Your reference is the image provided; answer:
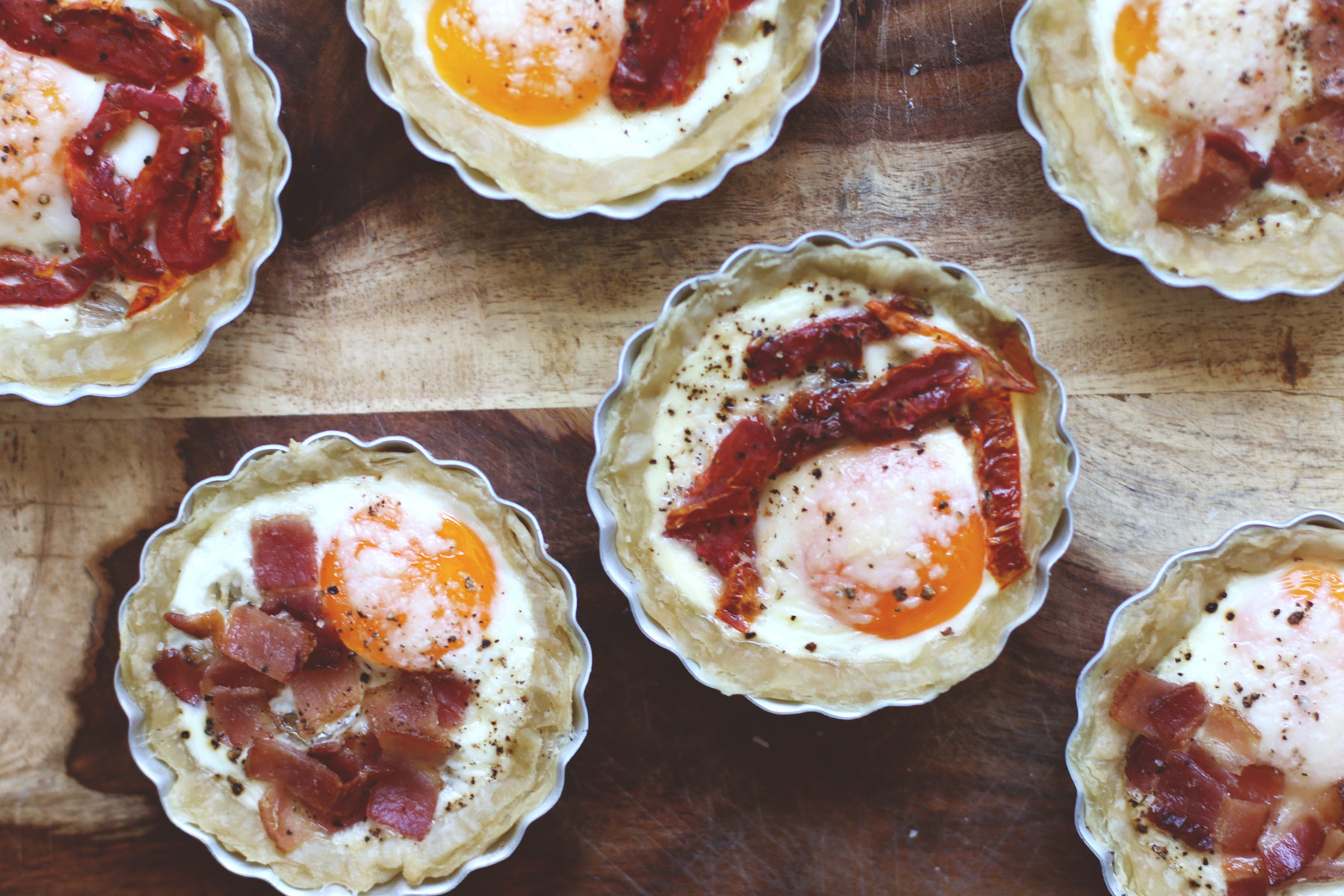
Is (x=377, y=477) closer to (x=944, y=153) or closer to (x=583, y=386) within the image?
(x=583, y=386)

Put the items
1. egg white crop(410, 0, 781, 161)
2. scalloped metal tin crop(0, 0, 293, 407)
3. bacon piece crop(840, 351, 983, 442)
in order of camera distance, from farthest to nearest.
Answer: egg white crop(410, 0, 781, 161) → scalloped metal tin crop(0, 0, 293, 407) → bacon piece crop(840, 351, 983, 442)

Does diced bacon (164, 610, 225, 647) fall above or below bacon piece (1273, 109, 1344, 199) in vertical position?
below

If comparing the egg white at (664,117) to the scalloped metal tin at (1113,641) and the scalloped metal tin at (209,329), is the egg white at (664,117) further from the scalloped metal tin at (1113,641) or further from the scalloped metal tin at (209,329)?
the scalloped metal tin at (1113,641)

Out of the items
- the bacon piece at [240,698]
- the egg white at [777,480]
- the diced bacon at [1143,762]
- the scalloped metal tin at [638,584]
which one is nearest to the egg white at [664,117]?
the scalloped metal tin at [638,584]

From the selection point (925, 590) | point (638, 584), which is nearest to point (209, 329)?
point (638, 584)

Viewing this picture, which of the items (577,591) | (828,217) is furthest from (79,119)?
(828,217)

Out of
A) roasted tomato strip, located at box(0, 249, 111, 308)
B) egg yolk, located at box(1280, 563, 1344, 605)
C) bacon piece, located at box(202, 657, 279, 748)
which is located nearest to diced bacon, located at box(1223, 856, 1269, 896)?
egg yolk, located at box(1280, 563, 1344, 605)

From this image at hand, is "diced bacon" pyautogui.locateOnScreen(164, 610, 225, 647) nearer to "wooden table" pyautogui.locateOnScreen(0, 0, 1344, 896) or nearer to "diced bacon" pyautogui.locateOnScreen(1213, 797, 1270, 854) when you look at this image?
"wooden table" pyautogui.locateOnScreen(0, 0, 1344, 896)
